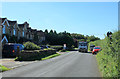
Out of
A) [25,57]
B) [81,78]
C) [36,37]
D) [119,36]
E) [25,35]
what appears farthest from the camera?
[36,37]

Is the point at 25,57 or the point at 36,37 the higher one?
the point at 36,37

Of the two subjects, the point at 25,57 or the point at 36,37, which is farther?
the point at 36,37

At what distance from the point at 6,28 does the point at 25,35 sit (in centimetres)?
1438

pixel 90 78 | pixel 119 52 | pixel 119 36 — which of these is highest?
pixel 119 36

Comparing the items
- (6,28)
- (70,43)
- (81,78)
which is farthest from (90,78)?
(70,43)

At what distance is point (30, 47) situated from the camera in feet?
94.9

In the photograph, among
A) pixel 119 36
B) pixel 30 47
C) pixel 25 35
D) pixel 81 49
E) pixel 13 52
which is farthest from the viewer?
pixel 25 35

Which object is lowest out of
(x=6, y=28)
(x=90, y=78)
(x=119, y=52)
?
(x=90, y=78)

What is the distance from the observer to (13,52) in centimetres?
2392

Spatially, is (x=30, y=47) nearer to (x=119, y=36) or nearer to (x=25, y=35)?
(x=119, y=36)

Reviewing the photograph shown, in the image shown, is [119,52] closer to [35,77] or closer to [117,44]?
[117,44]

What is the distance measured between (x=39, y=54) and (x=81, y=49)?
22.7 metres

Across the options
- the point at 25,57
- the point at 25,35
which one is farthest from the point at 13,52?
the point at 25,35

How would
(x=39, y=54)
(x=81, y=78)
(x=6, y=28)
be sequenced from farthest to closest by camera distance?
1. (x=6, y=28)
2. (x=39, y=54)
3. (x=81, y=78)
